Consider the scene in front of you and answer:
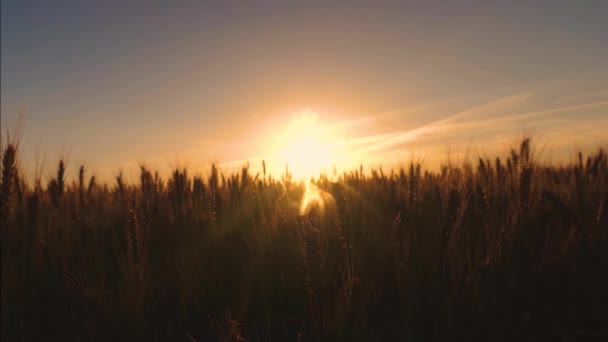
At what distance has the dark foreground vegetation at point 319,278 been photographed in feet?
3.97

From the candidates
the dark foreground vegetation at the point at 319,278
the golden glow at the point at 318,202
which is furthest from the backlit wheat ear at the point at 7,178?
the golden glow at the point at 318,202

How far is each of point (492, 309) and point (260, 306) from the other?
81 cm

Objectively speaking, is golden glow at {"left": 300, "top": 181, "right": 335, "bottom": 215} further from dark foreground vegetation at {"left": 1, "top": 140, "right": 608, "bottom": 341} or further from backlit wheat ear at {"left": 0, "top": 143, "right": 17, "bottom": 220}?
backlit wheat ear at {"left": 0, "top": 143, "right": 17, "bottom": 220}

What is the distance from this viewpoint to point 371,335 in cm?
117

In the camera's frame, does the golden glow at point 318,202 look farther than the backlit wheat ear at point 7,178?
Yes

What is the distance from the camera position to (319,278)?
4.12ft

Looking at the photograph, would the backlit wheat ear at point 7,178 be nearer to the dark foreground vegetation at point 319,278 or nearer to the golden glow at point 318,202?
the dark foreground vegetation at point 319,278

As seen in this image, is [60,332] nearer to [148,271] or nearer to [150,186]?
[148,271]

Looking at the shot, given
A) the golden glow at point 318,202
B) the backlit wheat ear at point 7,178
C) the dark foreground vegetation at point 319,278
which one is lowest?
the dark foreground vegetation at point 319,278

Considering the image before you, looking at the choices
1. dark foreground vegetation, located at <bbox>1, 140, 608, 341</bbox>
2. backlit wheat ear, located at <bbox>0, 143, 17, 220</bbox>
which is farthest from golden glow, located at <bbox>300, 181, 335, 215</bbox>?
backlit wheat ear, located at <bbox>0, 143, 17, 220</bbox>

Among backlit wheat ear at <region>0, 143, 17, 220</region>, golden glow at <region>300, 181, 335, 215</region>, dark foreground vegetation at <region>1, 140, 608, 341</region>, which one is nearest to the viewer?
dark foreground vegetation at <region>1, 140, 608, 341</region>

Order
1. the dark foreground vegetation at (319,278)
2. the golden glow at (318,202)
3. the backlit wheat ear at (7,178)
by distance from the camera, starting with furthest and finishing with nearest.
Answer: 1. the golden glow at (318,202)
2. the backlit wheat ear at (7,178)
3. the dark foreground vegetation at (319,278)

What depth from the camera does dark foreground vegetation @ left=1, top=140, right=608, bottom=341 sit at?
1.21 meters

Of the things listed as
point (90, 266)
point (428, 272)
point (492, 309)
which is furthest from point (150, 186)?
point (492, 309)
